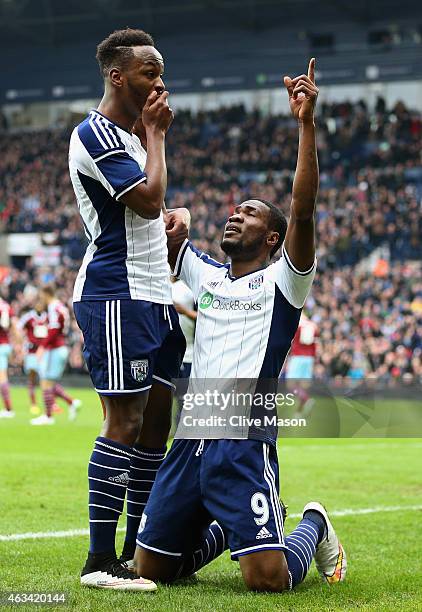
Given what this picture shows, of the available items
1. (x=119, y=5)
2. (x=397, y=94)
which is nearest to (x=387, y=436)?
(x=397, y=94)

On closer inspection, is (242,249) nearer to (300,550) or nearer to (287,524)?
(300,550)

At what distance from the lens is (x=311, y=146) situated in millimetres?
4504

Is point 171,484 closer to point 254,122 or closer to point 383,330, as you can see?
point 383,330

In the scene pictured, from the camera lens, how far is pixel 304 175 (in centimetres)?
447

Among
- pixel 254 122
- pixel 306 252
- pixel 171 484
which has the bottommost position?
pixel 171 484

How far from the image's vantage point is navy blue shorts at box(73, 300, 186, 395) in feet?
14.9

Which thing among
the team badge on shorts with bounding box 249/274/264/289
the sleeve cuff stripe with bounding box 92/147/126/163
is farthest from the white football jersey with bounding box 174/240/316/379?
the sleeve cuff stripe with bounding box 92/147/126/163

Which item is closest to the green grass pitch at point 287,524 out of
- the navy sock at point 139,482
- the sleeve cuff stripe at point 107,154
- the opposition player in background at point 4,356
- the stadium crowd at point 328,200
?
the navy sock at point 139,482

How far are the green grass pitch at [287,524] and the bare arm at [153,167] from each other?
1.69 metres

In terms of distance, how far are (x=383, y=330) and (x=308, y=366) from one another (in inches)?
262

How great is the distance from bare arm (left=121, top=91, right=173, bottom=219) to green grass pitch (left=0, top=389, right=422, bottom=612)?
5.55ft

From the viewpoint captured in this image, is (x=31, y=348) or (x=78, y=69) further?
(x=78, y=69)

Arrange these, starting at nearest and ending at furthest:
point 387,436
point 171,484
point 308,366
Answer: point 171,484, point 387,436, point 308,366

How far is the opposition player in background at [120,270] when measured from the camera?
4.52 m
